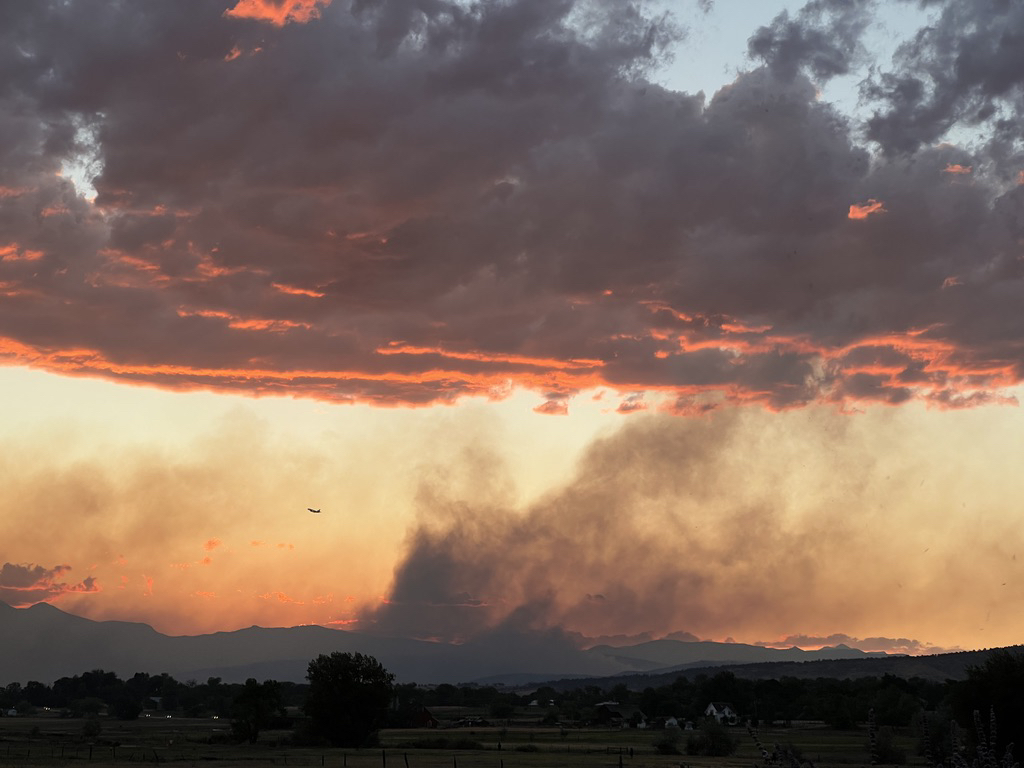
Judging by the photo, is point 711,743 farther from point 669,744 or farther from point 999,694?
point 999,694

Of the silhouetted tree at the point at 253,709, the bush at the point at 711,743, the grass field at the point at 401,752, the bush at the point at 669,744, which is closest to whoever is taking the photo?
the grass field at the point at 401,752

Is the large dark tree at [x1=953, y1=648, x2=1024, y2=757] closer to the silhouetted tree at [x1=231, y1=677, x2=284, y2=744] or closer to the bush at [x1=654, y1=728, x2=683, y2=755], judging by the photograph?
the bush at [x1=654, y1=728, x2=683, y2=755]

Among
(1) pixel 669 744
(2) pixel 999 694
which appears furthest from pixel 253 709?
(2) pixel 999 694

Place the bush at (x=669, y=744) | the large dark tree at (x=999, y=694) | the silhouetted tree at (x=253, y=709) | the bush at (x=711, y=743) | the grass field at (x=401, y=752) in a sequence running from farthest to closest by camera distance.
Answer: the silhouetted tree at (x=253, y=709)
the bush at (x=711, y=743)
the bush at (x=669, y=744)
the grass field at (x=401, y=752)
the large dark tree at (x=999, y=694)

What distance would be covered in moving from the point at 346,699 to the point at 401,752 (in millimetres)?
15727

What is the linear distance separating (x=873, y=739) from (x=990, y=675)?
87.8 metres

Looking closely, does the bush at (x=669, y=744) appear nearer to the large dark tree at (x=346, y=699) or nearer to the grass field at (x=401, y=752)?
the grass field at (x=401, y=752)

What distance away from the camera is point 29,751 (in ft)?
315

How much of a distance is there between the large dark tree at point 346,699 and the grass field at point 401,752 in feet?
12.8

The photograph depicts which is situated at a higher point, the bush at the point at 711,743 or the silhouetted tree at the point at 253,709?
the silhouetted tree at the point at 253,709

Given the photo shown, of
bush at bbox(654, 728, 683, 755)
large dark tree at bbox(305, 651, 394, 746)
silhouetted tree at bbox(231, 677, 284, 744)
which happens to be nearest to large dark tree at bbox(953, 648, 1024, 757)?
bush at bbox(654, 728, 683, 755)

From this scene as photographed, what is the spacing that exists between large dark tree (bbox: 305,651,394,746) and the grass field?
12.8ft

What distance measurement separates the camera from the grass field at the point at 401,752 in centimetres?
8481

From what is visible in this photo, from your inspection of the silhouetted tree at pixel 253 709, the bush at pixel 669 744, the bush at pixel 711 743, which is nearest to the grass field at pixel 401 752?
the bush at pixel 669 744
